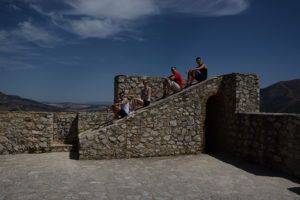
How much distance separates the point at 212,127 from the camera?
1265 cm

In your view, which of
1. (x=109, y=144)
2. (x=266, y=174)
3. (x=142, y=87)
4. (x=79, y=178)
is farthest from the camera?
(x=142, y=87)

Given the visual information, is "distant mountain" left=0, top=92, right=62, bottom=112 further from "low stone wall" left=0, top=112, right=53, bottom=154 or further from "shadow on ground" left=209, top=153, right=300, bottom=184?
"shadow on ground" left=209, top=153, right=300, bottom=184

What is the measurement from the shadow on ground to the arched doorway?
2.43ft

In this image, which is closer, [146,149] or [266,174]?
[266,174]

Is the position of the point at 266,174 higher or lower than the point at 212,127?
lower

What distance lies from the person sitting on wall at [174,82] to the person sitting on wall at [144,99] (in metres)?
0.88

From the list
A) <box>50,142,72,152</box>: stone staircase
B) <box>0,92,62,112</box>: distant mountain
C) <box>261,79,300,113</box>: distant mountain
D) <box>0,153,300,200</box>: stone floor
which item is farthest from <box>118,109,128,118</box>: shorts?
<box>261,79,300,113</box>: distant mountain

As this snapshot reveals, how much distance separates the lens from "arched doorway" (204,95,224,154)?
479 inches

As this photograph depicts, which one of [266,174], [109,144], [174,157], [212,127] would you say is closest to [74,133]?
[109,144]

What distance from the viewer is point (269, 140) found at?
9523 mm

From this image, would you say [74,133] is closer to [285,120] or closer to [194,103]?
[194,103]

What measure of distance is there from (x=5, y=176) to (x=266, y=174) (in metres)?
6.53

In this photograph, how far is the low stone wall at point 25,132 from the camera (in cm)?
1085

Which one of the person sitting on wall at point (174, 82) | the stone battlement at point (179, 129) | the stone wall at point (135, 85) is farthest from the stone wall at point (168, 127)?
the stone wall at point (135, 85)
